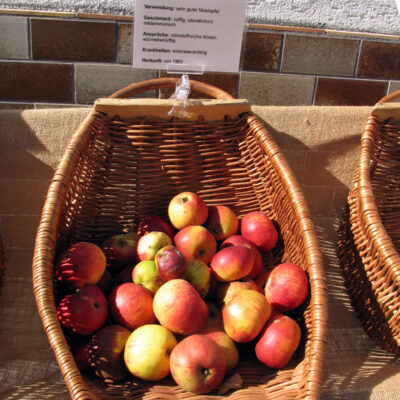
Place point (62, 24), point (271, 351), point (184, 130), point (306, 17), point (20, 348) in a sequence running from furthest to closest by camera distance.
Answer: point (306, 17)
point (62, 24)
point (184, 130)
point (20, 348)
point (271, 351)

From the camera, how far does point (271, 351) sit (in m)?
0.93

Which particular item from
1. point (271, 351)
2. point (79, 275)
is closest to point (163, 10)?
point (79, 275)

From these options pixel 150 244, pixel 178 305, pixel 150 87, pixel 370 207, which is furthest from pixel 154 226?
pixel 370 207

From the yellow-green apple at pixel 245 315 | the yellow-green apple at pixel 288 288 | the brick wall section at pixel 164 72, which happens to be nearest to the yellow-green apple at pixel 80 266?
the yellow-green apple at pixel 245 315

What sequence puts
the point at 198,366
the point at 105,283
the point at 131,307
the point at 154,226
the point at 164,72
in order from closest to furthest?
the point at 198,366 → the point at 131,307 → the point at 105,283 → the point at 154,226 → the point at 164,72

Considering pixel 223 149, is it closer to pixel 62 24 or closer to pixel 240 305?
pixel 240 305

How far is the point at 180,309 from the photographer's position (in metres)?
0.91

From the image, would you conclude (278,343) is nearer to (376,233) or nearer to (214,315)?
(214,315)

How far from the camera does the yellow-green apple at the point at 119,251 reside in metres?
1.14

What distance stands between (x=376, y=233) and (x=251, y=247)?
32 centimetres

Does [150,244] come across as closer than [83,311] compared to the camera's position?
No

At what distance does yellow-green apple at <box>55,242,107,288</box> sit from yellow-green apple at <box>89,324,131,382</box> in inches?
5.4

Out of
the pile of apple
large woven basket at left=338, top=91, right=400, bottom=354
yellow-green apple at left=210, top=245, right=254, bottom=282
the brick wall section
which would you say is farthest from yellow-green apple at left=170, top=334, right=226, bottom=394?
the brick wall section

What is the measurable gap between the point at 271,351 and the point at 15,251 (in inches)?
34.7
